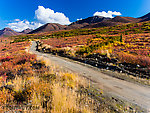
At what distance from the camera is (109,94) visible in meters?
4.43

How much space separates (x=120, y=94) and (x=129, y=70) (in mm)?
4301

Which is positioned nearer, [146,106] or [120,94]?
[146,106]

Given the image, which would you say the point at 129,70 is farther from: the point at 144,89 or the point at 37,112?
the point at 37,112

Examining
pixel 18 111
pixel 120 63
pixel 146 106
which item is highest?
pixel 120 63

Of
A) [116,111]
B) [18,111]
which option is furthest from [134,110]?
[18,111]

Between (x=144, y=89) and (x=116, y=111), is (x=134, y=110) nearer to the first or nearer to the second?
(x=116, y=111)

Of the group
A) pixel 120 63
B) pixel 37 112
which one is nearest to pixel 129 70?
pixel 120 63

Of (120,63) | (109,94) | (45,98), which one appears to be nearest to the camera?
(45,98)

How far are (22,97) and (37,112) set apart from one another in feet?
4.12

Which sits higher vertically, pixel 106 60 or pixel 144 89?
pixel 106 60

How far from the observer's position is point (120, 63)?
29.9 ft

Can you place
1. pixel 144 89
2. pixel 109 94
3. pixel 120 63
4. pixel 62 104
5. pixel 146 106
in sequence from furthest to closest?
1. pixel 120 63
2. pixel 144 89
3. pixel 109 94
4. pixel 146 106
5. pixel 62 104

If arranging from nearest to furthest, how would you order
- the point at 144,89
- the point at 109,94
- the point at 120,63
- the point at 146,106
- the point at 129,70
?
the point at 146,106 < the point at 109,94 < the point at 144,89 < the point at 129,70 < the point at 120,63

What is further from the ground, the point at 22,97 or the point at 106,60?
the point at 106,60
